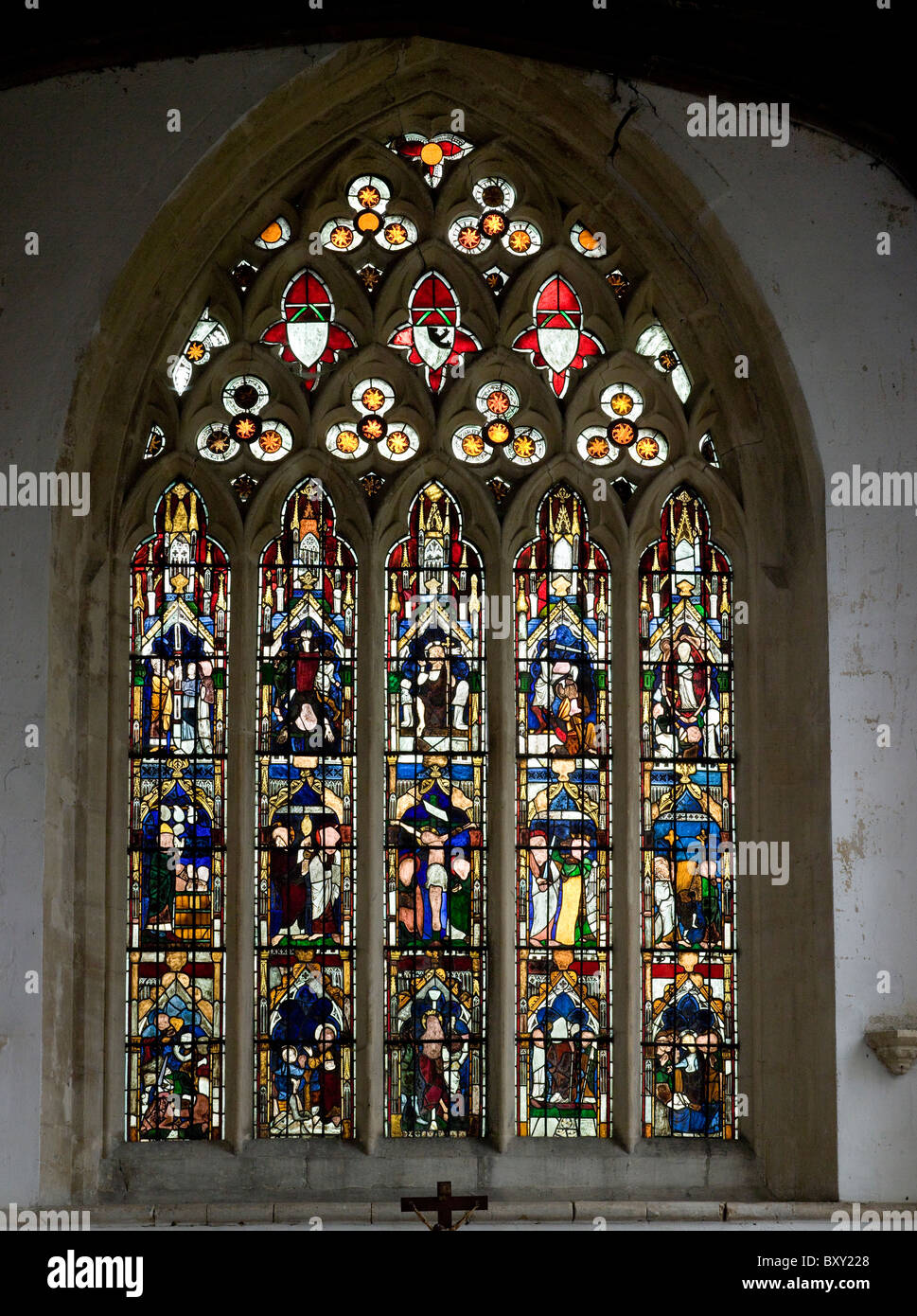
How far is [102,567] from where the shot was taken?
28.0 ft

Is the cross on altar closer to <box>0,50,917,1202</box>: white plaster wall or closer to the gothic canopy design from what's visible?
<box>0,50,917,1202</box>: white plaster wall

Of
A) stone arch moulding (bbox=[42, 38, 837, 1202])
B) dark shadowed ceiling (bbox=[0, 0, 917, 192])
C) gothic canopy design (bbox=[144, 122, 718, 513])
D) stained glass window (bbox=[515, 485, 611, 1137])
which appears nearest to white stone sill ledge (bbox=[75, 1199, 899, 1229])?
stone arch moulding (bbox=[42, 38, 837, 1202])

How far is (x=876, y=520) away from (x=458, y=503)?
1.72 metres

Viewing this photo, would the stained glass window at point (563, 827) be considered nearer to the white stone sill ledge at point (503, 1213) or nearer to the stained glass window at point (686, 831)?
the stained glass window at point (686, 831)

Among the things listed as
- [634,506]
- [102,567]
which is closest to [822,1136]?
[634,506]

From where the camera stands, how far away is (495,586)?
871cm

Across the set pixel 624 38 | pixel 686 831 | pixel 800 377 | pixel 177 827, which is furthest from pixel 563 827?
pixel 624 38

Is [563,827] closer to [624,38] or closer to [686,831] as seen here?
[686,831]

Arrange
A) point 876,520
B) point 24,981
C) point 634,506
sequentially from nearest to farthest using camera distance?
1. point 24,981
2. point 876,520
3. point 634,506

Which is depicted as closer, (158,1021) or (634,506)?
(158,1021)

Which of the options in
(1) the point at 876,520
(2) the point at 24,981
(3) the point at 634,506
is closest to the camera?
(2) the point at 24,981

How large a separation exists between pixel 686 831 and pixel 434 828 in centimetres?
101

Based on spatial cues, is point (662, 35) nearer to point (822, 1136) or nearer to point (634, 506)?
point (634, 506)

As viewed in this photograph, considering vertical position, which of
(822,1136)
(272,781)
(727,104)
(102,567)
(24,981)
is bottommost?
(822,1136)
